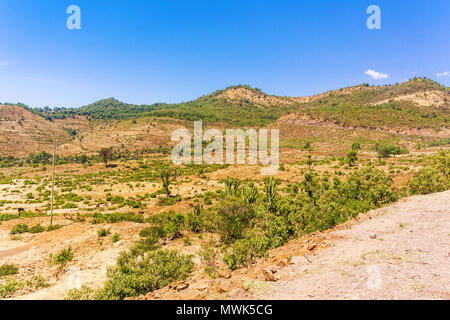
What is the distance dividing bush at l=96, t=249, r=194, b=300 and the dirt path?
4.70m

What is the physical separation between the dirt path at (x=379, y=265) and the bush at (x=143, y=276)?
4702mm

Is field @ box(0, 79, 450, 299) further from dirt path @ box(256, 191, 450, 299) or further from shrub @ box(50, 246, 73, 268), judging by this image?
dirt path @ box(256, 191, 450, 299)

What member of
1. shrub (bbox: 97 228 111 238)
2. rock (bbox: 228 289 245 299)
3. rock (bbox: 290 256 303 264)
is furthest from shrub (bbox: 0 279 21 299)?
rock (bbox: 290 256 303 264)

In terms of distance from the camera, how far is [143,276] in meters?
7.95

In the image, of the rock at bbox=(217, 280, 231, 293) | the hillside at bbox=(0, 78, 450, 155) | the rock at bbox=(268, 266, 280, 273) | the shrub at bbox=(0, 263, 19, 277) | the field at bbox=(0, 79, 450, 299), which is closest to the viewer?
the rock at bbox=(217, 280, 231, 293)

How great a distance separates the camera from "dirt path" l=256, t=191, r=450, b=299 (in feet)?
14.2

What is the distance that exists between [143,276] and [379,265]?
7336 mm

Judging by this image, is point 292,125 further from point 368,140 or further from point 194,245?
point 194,245

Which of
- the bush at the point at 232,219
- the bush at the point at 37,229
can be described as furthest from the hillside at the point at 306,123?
the bush at the point at 232,219

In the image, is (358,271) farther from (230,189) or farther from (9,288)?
(230,189)

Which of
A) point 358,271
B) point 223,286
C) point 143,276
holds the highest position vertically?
point 358,271

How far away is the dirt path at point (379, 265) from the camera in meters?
4.32

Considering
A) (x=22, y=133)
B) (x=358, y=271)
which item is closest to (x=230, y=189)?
(x=358, y=271)
